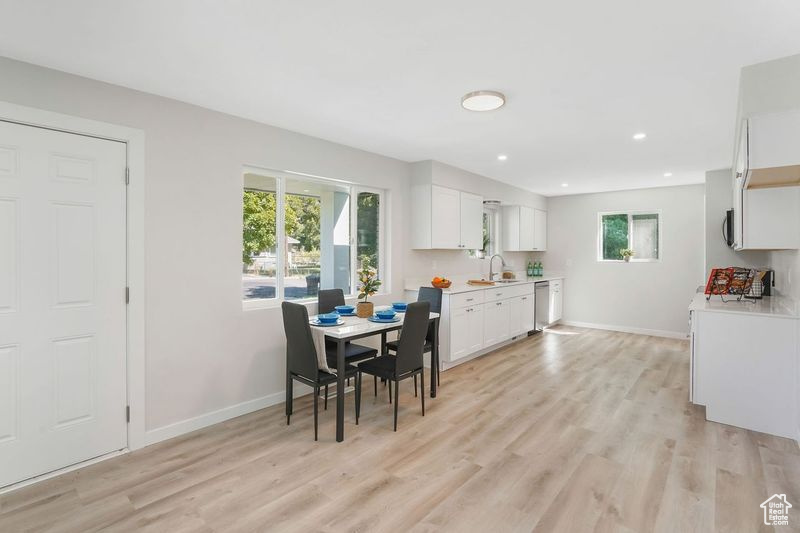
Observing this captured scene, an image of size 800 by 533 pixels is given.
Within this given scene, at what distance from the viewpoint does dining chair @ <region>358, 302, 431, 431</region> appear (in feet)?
10.2

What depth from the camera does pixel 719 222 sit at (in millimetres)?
5180

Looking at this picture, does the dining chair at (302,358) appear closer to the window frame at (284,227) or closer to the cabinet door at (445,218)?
the window frame at (284,227)

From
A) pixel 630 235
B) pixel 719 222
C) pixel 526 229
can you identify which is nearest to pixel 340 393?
pixel 526 229

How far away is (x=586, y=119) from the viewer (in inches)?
132

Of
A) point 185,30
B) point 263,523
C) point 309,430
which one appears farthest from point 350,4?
point 309,430

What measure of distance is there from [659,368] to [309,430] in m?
4.10

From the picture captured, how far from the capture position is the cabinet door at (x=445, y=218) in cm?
485

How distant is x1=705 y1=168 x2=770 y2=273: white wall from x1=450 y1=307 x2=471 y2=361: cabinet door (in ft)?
11.1

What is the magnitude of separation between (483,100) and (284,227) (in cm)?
208

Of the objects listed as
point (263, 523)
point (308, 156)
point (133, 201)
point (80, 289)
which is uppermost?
point (308, 156)

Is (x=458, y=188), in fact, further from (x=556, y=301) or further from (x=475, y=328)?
(x=556, y=301)

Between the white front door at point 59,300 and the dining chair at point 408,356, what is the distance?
1804 millimetres

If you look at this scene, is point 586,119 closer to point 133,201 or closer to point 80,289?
point 133,201

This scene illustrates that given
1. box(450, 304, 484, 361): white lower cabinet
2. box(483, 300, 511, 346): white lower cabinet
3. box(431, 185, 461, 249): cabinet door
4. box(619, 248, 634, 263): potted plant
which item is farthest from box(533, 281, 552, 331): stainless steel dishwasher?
box(431, 185, 461, 249): cabinet door
